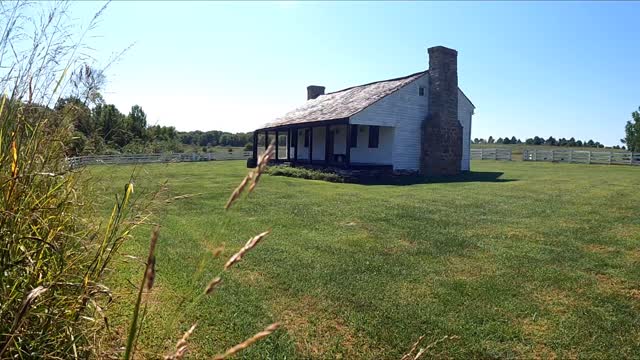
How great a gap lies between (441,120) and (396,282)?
60.3 ft

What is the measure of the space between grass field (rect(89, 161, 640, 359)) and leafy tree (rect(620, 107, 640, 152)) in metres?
44.5

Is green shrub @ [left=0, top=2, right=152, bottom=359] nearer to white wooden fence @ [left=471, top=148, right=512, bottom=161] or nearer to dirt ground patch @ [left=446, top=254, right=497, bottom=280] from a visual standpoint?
dirt ground patch @ [left=446, top=254, right=497, bottom=280]

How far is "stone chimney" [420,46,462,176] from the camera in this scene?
2214cm

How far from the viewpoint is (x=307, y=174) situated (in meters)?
20.3

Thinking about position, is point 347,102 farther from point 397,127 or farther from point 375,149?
point 397,127

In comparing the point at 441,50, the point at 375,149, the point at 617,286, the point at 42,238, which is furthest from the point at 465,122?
the point at 42,238

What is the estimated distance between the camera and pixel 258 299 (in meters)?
4.70

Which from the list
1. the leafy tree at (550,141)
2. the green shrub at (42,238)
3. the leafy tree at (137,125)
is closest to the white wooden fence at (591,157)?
the leafy tree at (137,125)

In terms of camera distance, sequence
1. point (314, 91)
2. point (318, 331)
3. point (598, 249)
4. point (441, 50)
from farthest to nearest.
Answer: point (314, 91) < point (441, 50) < point (598, 249) < point (318, 331)

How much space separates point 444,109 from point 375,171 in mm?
5400

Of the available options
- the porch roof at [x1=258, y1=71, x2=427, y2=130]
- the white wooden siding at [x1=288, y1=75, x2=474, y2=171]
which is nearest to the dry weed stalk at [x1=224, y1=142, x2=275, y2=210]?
the porch roof at [x1=258, y1=71, x2=427, y2=130]

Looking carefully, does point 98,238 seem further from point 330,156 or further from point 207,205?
point 330,156

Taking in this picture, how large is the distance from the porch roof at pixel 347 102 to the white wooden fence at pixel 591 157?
62.4ft

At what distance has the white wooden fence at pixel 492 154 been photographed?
40250 millimetres
